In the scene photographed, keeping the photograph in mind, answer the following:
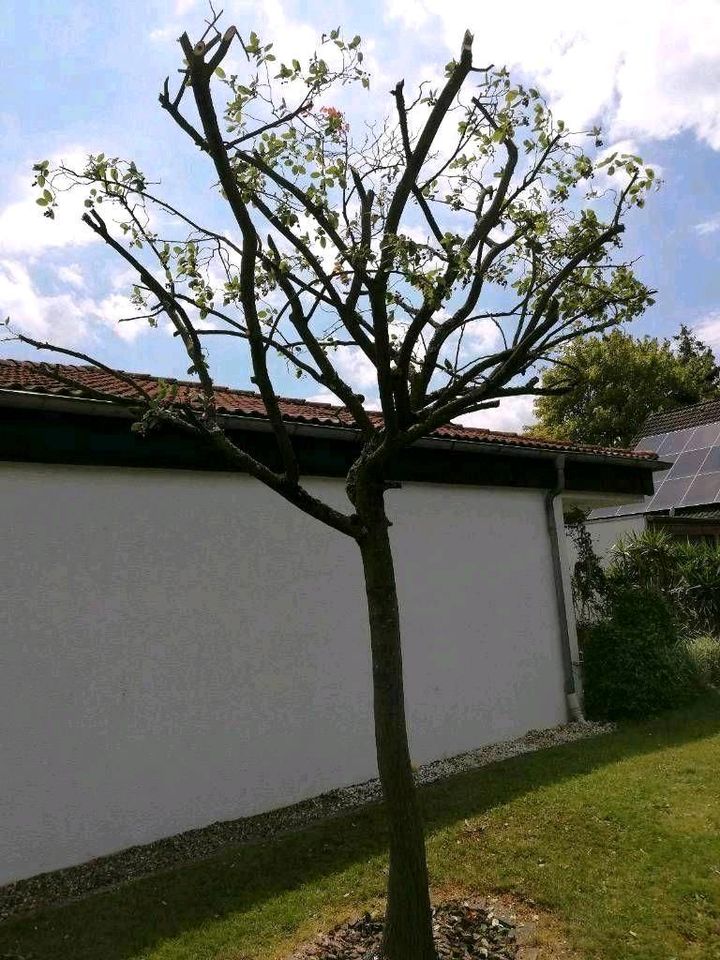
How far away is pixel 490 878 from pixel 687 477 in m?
15.7

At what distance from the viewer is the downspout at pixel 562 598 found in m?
8.58

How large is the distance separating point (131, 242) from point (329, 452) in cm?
293

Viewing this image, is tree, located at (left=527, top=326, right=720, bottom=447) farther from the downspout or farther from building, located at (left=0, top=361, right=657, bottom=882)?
building, located at (left=0, top=361, right=657, bottom=882)

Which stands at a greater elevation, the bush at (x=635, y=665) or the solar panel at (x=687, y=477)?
the solar panel at (x=687, y=477)

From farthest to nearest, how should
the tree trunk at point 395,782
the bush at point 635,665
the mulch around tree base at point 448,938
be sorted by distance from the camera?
the bush at point 635,665
the mulch around tree base at point 448,938
the tree trunk at point 395,782

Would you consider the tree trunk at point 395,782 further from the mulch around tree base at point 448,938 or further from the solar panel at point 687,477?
the solar panel at point 687,477

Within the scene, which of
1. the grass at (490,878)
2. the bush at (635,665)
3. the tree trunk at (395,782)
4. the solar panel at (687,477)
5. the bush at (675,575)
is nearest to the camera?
the tree trunk at (395,782)

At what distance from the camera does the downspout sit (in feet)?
28.1

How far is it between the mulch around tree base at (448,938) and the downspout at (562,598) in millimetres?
4748

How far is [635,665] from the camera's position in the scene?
858 centimetres

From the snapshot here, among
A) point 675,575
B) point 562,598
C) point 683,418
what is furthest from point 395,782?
point 683,418

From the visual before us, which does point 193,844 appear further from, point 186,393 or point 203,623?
point 186,393

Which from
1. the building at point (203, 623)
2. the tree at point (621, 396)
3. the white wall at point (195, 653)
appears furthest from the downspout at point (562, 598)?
the tree at point (621, 396)

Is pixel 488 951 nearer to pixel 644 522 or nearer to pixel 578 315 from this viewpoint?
pixel 578 315
